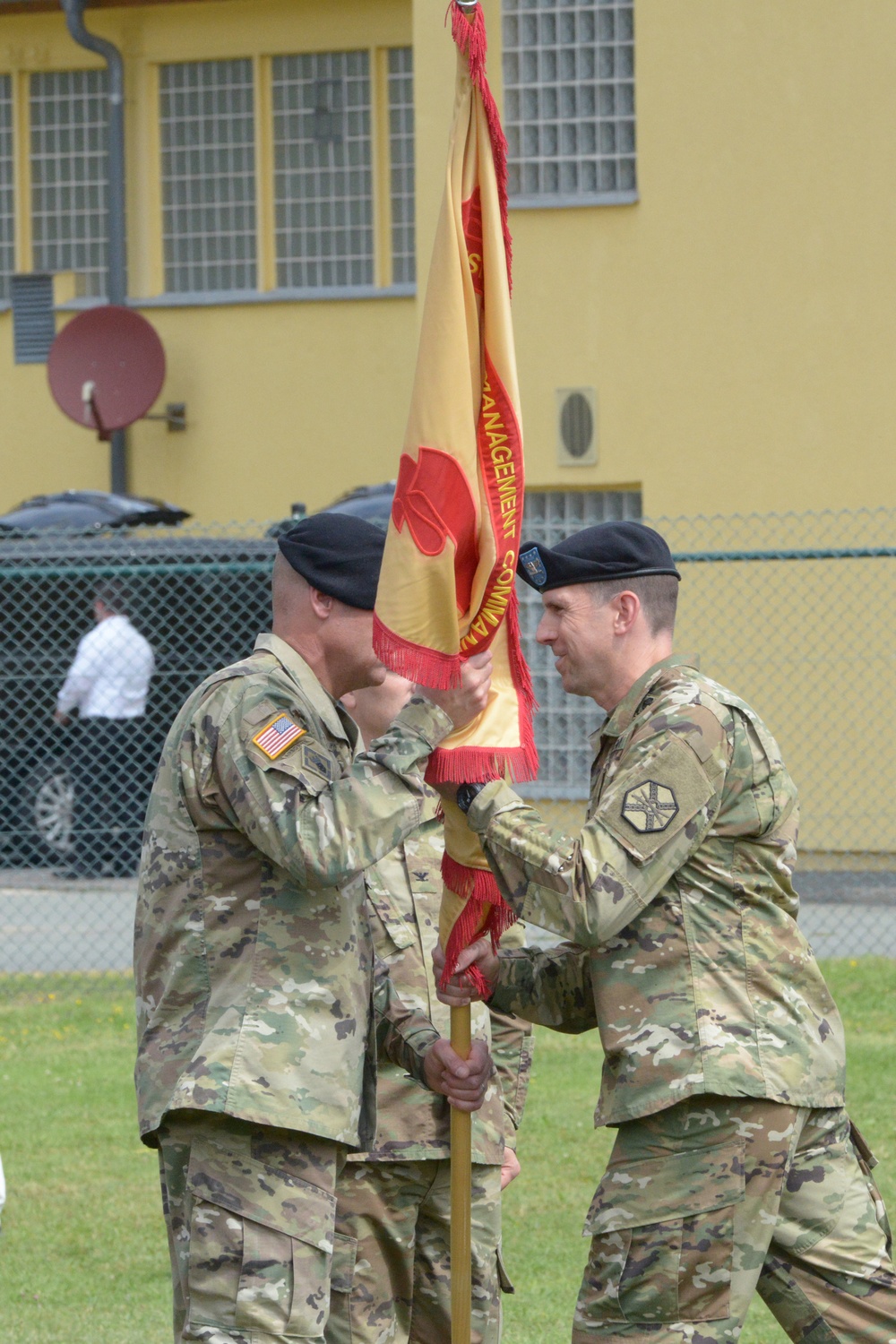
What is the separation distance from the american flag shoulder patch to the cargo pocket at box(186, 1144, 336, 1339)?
0.81 m

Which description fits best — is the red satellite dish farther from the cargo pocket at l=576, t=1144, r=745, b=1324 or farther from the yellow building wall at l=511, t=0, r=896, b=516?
the cargo pocket at l=576, t=1144, r=745, b=1324

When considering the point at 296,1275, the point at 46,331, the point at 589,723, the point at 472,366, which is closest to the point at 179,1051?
the point at 296,1275

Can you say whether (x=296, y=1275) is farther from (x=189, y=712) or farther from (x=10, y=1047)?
(x=10, y=1047)

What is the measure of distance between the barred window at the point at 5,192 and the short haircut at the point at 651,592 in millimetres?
15999

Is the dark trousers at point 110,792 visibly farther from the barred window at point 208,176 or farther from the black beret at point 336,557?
the black beret at point 336,557

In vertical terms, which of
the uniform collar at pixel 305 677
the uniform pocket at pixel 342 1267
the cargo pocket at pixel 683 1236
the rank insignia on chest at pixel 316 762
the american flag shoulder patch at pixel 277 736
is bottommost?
the uniform pocket at pixel 342 1267

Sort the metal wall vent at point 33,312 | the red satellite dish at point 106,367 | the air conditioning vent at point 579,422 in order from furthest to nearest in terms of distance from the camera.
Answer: the metal wall vent at point 33,312 → the red satellite dish at point 106,367 → the air conditioning vent at point 579,422

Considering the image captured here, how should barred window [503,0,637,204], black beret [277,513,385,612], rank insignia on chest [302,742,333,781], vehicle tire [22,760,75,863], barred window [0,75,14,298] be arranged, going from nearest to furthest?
rank insignia on chest [302,742,333,781]
black beret [277,513,385,612]
vehicle tire [22,760,75,863]
barred window [503,0,637,204]
barred window [0,75,14,298]

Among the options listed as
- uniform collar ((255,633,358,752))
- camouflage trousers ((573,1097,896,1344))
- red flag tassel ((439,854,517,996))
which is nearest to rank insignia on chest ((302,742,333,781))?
uniform collar ((255,633,358,752))

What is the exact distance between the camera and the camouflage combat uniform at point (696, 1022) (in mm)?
4004

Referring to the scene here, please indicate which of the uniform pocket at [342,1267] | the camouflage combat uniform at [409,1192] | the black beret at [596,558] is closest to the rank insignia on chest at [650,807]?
the black beret at [596,558]

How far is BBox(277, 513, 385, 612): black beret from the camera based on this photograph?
4098mm

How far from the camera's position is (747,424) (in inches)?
560

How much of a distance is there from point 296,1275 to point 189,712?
115 cm
